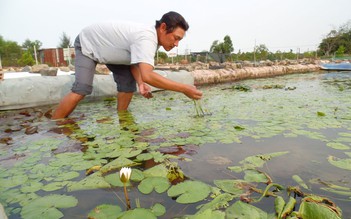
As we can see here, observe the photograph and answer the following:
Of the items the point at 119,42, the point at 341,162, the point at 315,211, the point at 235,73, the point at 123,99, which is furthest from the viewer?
the point at 235,73

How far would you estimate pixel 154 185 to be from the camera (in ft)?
3.56

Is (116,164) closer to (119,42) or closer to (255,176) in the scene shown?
(255,176)

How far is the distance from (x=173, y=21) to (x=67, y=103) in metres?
1.39

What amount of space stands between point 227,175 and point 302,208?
464 millimetres

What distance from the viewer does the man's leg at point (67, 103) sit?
247cm

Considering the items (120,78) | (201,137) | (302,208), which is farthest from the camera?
(120,78)

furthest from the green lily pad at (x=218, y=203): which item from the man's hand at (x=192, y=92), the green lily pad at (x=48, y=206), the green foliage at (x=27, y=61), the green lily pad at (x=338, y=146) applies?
the green foliage at (x=27, y=61)

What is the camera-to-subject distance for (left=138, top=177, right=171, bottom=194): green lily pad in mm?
1053

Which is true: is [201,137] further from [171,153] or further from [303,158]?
[303,158]

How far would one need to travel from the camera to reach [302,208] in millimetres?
795

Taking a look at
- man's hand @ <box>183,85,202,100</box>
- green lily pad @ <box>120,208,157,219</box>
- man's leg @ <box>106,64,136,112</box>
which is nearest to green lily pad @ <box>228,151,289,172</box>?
green lily pad @ <box>120,208,157,219</box>

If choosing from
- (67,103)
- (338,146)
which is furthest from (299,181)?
(67,103)

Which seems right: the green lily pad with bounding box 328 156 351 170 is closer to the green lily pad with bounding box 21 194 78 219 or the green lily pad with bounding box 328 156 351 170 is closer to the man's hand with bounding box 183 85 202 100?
the man's hand with bounding box 183 85 202 100

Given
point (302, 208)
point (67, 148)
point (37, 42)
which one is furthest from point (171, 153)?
point (37, 42)
